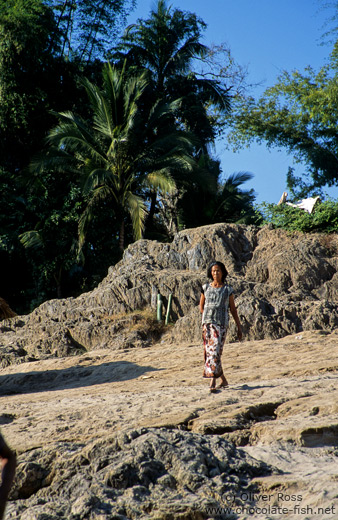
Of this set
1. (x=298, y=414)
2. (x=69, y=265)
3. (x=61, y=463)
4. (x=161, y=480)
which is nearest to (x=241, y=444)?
(x=298, y=414)

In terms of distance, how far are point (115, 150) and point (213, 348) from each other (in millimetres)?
12799

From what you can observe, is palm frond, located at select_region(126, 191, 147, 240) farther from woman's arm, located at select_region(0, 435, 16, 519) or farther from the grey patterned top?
woman's arm, located at select_region(0, 435, 16, 519)

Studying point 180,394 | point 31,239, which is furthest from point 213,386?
point 31,239

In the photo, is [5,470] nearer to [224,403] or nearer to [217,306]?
[224,403]

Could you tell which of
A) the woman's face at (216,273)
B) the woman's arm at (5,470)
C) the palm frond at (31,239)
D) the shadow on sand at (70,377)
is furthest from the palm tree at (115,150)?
the woman's arm at (5,470)

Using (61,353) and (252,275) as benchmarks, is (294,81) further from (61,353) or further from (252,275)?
(61,353)

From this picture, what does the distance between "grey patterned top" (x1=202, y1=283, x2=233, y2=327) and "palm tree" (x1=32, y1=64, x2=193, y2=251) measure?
37.3 feet

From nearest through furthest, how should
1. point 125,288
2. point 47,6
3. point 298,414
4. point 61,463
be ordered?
point 61,463 → point 298,414 → point 125,288 → point 47,6

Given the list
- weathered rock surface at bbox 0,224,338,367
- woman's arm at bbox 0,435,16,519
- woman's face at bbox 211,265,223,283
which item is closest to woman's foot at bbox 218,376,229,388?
woman's face at bbox 211,265,223,283

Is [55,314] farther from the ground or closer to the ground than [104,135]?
closer to the ground

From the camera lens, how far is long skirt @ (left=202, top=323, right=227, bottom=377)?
265 inches

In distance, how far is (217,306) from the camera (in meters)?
6.90

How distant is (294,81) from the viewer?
2283 cm

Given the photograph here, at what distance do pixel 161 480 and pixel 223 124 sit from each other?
897 inches
